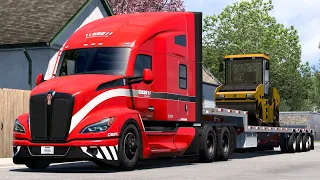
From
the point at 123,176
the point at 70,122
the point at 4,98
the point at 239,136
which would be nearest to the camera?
the point at 123,176

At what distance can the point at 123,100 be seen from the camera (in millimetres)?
15883

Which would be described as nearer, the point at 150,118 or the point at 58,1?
the point at 150,118

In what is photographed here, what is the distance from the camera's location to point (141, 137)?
1609 cm

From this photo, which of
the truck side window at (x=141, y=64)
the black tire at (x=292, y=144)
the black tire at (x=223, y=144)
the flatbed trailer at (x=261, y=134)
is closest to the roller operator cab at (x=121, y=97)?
the truck side window at (x=141, y=64)

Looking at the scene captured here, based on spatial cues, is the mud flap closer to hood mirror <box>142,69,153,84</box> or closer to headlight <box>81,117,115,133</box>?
hood mirror <box>142,69,153,84</box>

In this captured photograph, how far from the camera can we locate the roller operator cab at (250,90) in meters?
26.1

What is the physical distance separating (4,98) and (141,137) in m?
6.77

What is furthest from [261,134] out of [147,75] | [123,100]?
[123,100]

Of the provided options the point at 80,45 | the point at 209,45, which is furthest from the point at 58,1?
the point at 209,45

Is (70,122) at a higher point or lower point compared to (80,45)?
lower

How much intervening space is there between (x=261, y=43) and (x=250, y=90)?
170 ft

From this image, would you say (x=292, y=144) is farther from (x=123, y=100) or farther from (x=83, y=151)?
(x=83, y=151)

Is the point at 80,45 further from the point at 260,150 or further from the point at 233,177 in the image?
the point at 260,150

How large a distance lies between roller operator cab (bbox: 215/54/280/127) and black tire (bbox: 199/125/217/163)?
591cm
